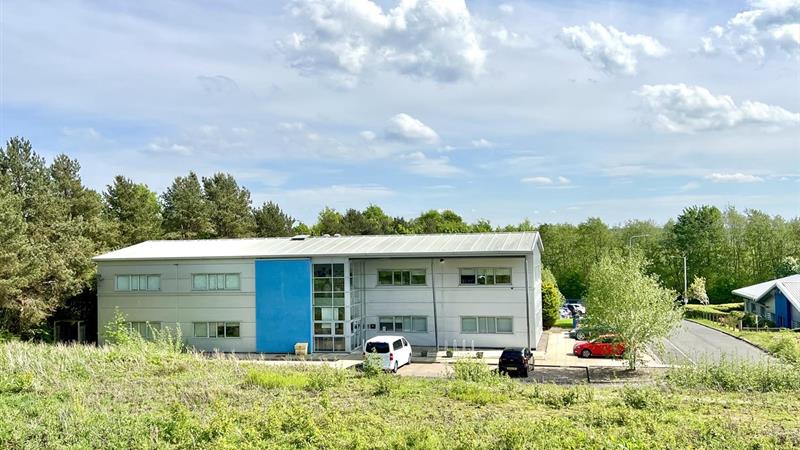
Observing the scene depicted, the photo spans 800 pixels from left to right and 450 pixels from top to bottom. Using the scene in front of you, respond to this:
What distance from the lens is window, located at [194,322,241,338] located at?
35594mm

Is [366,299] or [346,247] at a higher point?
[346,247]

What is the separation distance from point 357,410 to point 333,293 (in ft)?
69.5

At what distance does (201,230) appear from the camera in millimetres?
58719

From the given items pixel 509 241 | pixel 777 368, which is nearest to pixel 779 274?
pixel 509 241

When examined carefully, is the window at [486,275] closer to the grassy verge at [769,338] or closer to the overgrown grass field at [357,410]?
the grassy verge at [769,338]

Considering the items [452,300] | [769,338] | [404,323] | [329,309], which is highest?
[452,300]

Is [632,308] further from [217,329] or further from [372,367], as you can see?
[217,329]

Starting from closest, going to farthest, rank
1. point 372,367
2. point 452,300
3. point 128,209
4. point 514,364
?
point 372,367
point 514,364
point 452,300
point 128,209

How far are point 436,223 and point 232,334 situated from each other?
59887mm

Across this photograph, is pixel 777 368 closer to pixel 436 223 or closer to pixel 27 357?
pixel 27 357

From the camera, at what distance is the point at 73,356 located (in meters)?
19.7

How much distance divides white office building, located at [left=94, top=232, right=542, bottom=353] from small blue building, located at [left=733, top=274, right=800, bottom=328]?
21.9m

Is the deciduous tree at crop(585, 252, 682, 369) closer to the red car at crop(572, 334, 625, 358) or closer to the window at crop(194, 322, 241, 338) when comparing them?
the red car at crop(572, 334, 625, 358)

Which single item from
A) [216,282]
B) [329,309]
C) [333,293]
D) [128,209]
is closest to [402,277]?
[333,293]
